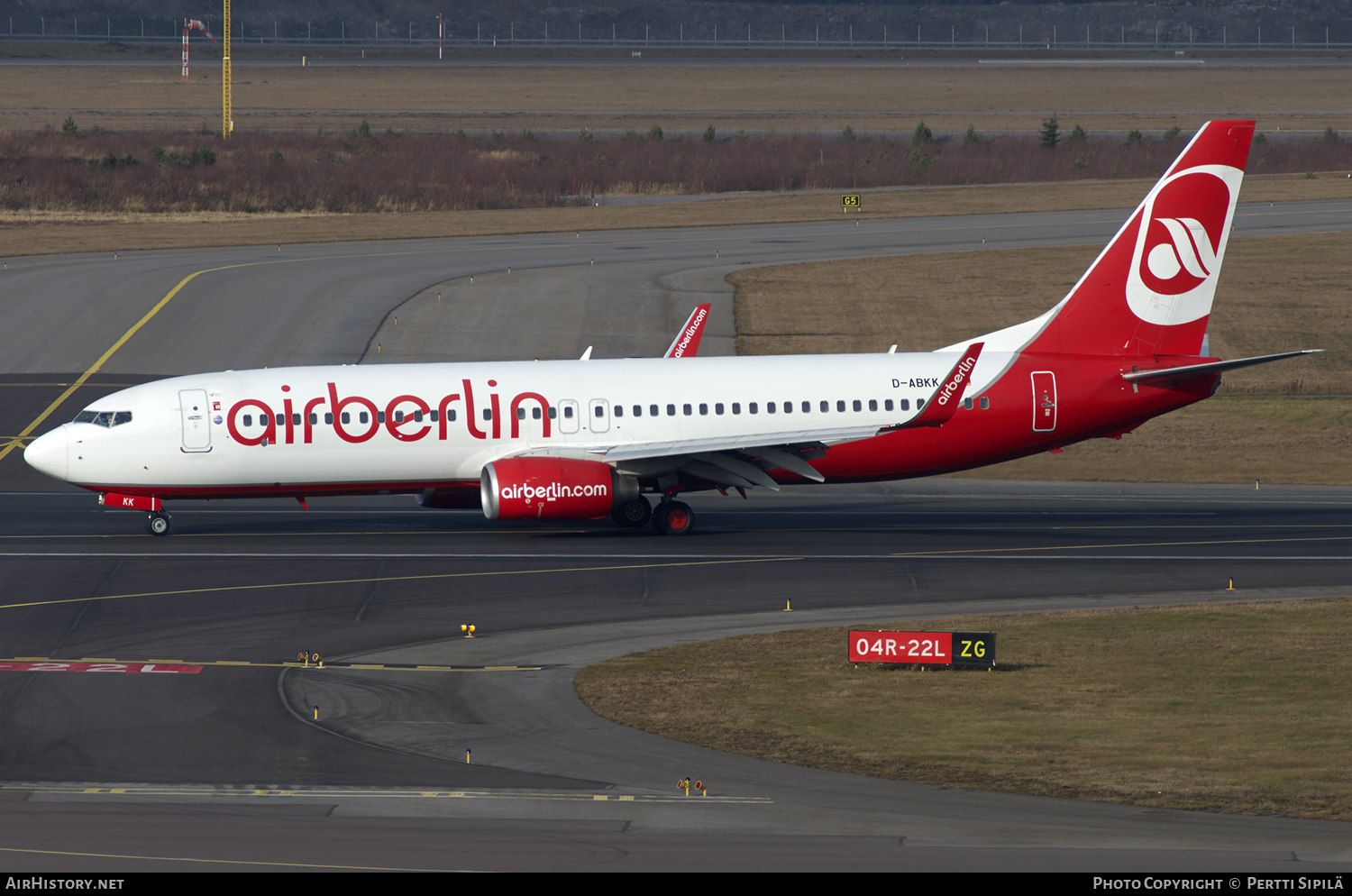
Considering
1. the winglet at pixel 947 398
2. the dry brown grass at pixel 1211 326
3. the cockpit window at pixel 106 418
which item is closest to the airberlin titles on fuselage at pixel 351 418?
the cockpit window at pixel 106 418

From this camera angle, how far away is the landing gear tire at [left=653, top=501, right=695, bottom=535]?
40.0 m

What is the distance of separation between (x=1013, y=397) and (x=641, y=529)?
33.7ft

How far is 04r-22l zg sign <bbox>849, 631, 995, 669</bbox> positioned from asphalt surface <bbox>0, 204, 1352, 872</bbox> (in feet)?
12.9

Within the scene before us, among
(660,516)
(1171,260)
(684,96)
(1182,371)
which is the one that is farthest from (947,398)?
(684,96)

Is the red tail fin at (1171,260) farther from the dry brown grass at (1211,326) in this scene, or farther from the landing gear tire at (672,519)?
the landing gear tire at (672,519)

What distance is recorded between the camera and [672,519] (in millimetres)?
40031

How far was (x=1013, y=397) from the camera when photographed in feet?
132

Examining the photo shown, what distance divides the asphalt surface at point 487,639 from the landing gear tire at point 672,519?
0.63 metres

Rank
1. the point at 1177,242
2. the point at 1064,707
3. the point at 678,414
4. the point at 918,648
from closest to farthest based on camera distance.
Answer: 1. the point at 1064,707
2. the point at 918,648
3. the point at 678,414
4. the point at 1177,242

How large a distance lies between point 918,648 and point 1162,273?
62.2 ft

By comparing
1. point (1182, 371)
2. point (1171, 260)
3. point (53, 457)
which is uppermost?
point (1171, 260)

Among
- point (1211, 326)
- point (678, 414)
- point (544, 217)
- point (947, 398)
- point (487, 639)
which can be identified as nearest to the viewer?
point (487, 639)

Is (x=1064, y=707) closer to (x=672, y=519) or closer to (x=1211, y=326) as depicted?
(x=672, y=519)
